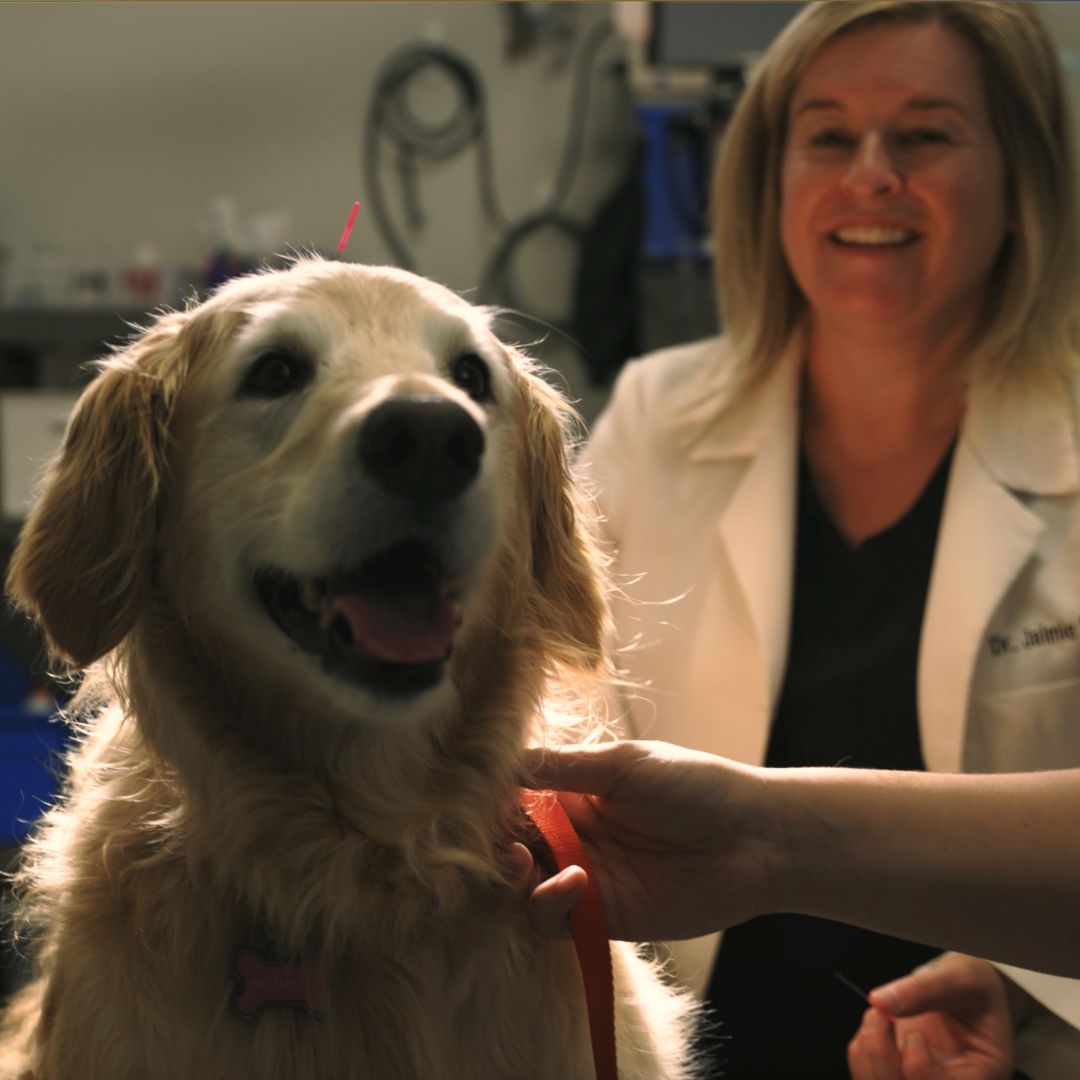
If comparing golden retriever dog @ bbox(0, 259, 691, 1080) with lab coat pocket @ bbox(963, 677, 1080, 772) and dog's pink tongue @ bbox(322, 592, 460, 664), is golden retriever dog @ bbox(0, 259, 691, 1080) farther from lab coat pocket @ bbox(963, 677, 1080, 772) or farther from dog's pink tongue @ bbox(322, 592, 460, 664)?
lab coat pocket @ bbox(963, 677, 1080, 772)

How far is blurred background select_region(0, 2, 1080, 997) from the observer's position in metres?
1.89

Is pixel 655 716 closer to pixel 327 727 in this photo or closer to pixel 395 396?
pixel 327 727

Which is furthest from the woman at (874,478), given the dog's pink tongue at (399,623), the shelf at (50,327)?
the shelf at (50,327)

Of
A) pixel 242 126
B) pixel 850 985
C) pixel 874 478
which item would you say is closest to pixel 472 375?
pixel 874 478

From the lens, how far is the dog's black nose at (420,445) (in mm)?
697

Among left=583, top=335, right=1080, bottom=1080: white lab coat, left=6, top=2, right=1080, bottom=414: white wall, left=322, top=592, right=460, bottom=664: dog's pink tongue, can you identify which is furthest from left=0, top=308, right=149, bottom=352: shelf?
left=322, top=592, right=460, bottom=664: dog's pink tongue

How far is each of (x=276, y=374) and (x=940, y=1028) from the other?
841mm

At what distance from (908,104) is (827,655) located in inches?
22.0

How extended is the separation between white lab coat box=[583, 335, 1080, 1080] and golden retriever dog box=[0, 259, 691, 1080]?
11.5 inches

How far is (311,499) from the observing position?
75 cm

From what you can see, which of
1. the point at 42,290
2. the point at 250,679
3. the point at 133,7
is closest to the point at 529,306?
the point at 42,290

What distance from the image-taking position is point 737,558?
121 cm

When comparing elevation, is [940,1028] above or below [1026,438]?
below

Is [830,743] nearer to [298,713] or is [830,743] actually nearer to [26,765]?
[298,713]
